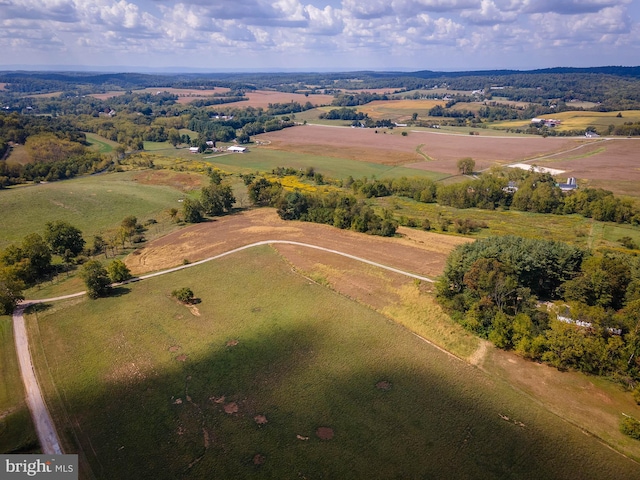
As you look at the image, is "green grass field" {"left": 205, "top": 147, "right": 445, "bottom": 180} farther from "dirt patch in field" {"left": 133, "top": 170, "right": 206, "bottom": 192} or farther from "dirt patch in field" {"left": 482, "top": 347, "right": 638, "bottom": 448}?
"dirt patch in field" {"left": 482, "top": 347, "right": 638, "bottom": 448}

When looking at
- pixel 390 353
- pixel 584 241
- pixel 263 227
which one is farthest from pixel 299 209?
pixel 584 241

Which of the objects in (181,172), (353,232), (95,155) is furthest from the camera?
(95,155)

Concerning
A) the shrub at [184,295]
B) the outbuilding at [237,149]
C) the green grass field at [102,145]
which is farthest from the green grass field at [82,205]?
the outbuilding at [237,149]

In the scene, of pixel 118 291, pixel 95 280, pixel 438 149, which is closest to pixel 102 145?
pixel 118 291

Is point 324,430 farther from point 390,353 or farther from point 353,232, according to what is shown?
point 353,232

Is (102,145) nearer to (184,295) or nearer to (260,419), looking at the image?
(184,295)

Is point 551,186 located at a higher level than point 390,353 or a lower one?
higher
